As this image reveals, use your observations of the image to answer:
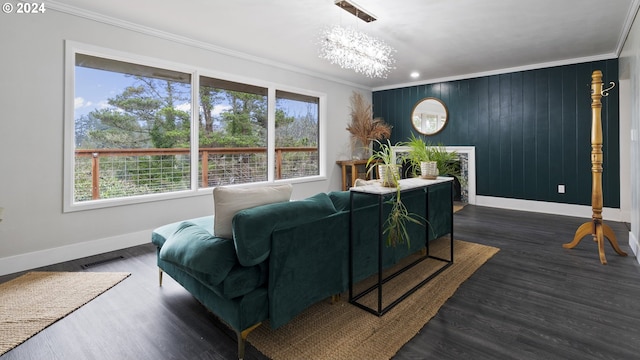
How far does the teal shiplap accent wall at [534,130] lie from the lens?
4762mm

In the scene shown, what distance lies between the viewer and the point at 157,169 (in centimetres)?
397

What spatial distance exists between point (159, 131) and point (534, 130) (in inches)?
222

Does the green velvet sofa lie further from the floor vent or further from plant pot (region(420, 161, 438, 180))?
the floor vent

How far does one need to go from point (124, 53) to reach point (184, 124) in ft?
3.24

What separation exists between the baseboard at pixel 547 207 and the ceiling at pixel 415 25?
2219 mm

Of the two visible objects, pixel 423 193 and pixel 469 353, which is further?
pixel 423 193

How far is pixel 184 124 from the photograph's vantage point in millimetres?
4145

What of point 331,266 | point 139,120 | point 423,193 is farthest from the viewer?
point 139,120

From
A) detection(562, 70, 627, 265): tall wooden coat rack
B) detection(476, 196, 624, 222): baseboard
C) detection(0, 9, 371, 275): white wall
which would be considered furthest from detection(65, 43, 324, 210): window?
detection(562, 70, 627, 265): tall wooden coat rack

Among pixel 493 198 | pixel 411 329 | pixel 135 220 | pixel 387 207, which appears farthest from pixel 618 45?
pixel 135 220

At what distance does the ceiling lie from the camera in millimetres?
3074

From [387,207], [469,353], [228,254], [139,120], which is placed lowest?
[469,353]

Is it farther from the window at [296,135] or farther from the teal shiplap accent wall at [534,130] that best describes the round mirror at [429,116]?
the window at [296,135]

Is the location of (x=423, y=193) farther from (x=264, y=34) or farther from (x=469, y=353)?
(x=264, y=34)
